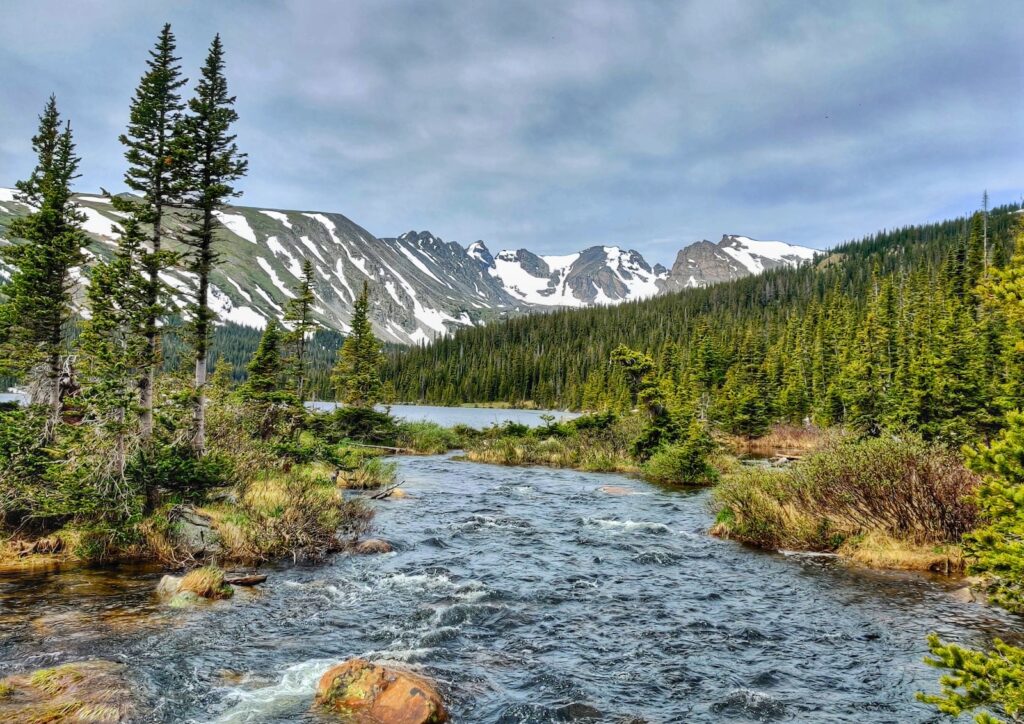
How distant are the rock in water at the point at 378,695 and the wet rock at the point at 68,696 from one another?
8.08ft

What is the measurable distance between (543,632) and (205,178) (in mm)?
18140

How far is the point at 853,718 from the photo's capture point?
768 cm

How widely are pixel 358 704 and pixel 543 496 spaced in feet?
62.8

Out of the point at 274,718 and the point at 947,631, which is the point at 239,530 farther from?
the point at 947,631

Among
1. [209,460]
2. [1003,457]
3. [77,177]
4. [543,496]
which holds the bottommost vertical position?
[543,496]

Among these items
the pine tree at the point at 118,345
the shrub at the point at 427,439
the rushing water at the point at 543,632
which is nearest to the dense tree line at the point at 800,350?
the rushing water at the point at 543,632

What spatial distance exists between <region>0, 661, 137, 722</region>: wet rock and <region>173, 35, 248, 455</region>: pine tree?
11044mm

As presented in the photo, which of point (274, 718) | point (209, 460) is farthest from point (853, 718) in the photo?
point (209, 460)

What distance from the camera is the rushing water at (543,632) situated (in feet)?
26.9

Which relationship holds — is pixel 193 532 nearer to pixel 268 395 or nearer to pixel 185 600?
pixel 185 600

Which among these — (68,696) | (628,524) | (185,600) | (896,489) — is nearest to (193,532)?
(185,600)

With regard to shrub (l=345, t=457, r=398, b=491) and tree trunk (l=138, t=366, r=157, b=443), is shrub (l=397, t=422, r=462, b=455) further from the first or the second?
tree trunk (l=138, t=366, r=157, b=443)

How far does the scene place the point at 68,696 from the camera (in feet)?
24.3

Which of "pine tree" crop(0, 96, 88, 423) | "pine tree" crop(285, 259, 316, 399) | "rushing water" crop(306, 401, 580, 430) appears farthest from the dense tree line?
"pine tree" crop(0, 96, 88, 423)
